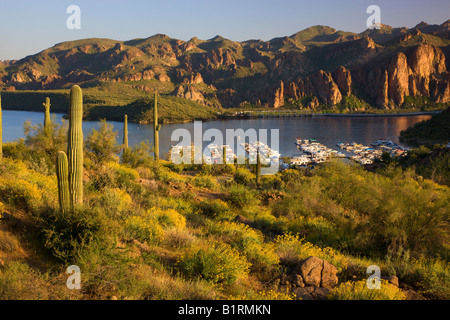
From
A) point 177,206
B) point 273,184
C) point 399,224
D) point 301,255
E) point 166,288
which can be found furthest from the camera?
point 273,184

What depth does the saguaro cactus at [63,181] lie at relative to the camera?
228 inches

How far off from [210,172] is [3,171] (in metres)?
14.0

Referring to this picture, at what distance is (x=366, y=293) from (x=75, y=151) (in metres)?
6.11

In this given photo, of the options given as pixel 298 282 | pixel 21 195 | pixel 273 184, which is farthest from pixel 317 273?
pixel 273 184

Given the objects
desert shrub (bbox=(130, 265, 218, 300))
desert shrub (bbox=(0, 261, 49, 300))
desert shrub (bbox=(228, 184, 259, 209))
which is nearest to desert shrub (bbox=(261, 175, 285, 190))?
desert shrub (bbox=(228, 184, 259, 209))

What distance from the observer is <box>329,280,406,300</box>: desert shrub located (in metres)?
4.29

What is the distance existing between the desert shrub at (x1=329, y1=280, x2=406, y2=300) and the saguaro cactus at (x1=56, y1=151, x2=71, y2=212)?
200 inches

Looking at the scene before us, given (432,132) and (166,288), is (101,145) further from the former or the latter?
(432,132)

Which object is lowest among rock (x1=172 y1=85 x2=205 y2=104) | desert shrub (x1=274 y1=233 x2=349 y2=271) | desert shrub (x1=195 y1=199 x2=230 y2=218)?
desert shrub (x1=195 y1=199 x2=230 y2=218)

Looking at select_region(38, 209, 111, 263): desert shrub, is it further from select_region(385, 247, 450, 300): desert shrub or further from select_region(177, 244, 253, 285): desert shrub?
select_region(385, 247, 450, 300): desert shrub

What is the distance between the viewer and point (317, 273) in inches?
201

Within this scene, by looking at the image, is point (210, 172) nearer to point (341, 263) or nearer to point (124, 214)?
point (124, 214)
